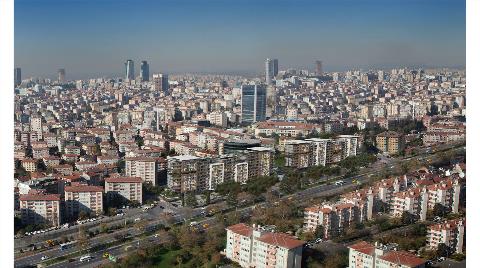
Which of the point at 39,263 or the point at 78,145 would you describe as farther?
the point at 78,145

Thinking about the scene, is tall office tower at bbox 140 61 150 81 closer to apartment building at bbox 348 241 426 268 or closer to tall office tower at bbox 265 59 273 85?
tall office tower at bbox 265 59 273 85

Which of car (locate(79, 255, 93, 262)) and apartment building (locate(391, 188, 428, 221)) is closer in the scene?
car (locate(79, 255, 93, 262))

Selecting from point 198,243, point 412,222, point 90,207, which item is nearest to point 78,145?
point 90,207

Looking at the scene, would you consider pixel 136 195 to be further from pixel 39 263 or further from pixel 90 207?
pixel 39 263

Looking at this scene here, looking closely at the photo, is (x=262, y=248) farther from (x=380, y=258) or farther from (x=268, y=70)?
(x=268, y=70)

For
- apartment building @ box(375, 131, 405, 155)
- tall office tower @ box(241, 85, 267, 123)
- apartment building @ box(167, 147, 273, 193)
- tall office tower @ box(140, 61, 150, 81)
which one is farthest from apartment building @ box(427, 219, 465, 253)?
tall office tower @ box(241, 85, 267, 123)

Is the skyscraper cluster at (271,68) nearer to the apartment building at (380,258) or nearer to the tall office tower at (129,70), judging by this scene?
the tall office tower at (129,70)
